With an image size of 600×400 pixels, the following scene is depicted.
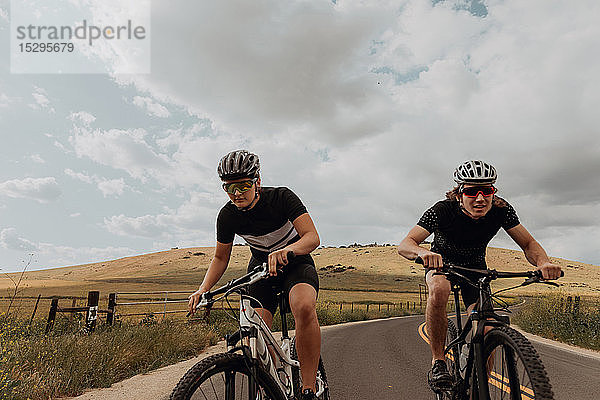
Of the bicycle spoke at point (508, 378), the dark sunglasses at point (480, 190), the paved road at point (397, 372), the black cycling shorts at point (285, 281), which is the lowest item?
the paved road at point (397, 372)

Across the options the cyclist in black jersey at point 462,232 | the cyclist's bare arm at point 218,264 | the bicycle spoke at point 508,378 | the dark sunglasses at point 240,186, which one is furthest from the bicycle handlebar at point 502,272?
the cyclist's bare arm at point 218,264

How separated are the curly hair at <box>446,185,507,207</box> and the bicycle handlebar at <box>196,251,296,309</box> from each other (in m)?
2.10

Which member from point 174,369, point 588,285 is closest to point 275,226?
point 174,369

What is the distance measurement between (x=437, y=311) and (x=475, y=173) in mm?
1505

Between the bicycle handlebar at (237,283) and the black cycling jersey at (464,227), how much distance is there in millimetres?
1956

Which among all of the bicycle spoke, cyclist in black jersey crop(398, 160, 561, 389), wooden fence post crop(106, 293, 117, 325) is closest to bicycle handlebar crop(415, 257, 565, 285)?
cyclist in black jersey crop(398, 160, 561, 389)

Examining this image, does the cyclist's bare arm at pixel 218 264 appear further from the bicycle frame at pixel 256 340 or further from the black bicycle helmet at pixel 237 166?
the black bicycle helmet at pixel 237 166

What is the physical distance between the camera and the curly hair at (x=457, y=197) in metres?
4.27

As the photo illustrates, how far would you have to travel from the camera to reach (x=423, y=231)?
4336 mm

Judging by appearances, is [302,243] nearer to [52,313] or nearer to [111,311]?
[52,313]

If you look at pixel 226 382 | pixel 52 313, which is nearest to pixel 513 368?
pixel 226 382

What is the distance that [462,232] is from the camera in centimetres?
445

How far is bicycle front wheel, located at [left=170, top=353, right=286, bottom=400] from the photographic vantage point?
2.67 meters

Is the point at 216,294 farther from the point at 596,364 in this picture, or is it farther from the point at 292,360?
the point at 596,364
